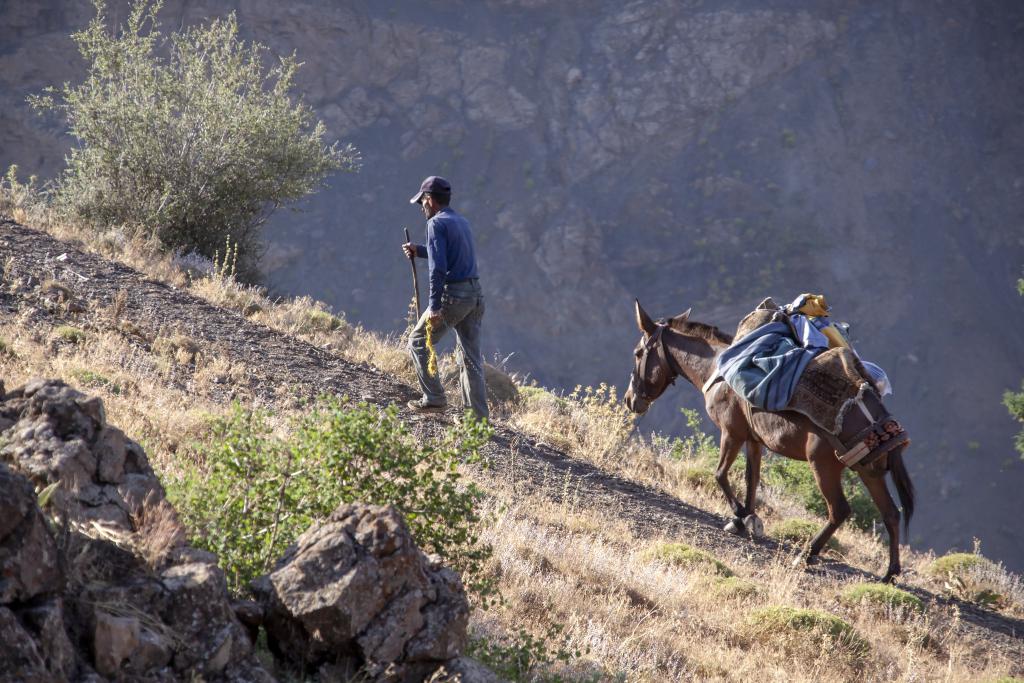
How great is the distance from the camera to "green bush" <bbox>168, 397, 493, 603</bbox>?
13.0 ft

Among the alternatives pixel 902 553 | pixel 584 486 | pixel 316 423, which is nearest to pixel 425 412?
pixel 584 486

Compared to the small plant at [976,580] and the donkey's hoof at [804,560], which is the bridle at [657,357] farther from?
the small plant at [976,580]

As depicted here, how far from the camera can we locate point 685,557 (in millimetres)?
7512

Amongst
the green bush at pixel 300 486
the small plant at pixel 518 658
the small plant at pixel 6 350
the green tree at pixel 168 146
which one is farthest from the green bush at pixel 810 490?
the green tree at pixel 168 146

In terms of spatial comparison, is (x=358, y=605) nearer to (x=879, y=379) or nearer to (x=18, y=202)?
(x=879, y=379)

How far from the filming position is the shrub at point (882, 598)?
7402 millimetres

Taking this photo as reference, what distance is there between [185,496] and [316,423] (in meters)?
0.78

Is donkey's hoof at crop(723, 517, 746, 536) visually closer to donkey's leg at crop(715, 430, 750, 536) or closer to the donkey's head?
donkey's leg at crop(715, 430, 750, 536)

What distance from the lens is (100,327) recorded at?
30.1ft

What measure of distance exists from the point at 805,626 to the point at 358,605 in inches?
157

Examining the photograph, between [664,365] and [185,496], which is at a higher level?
[664,365]

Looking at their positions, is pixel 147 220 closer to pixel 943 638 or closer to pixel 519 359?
pixel 943 638

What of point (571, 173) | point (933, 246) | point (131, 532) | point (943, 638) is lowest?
point (131, 532)

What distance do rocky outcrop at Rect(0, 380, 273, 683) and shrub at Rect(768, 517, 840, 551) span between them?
729 cm
